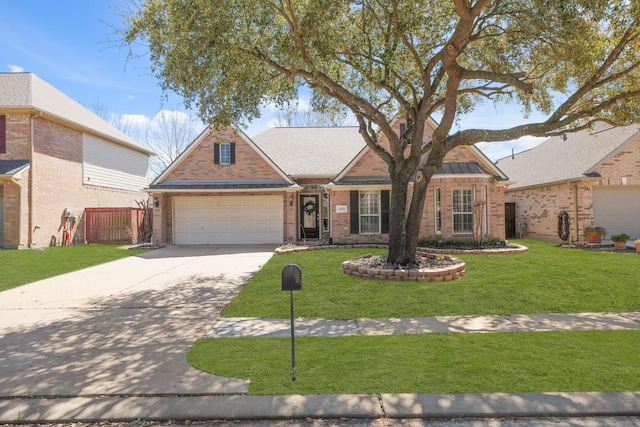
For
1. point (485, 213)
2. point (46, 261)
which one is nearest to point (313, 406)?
point (46, 261)

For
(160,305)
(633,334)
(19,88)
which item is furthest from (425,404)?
(19,88)

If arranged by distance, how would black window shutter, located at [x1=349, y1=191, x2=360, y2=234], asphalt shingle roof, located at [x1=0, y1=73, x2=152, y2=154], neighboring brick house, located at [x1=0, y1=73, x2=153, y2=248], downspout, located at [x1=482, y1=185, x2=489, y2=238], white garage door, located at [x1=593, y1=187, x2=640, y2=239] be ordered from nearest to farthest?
downspout, located at [x1=482, y1=185, x2=489, y2=238] → neighboring brick house, located at [x1=0, y1=73, x2=153, y2=248] → white garage door, located at [x1=593, y1=187, x2=640, y2=239] → black window shutter, located at [x1=349, y1=191, x2=360, y2=234] → asphalt shingle roof, located at [x1=0, y1=73, x2=152, y2=154]

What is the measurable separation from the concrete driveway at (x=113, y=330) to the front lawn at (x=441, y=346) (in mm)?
476

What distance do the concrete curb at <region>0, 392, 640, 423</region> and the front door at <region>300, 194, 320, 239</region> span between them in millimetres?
15425

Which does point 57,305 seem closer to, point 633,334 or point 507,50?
point 633,334

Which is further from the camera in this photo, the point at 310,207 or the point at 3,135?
the point at 310,207

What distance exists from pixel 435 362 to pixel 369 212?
12.4 meters

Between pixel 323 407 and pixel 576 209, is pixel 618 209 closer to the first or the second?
pixel 576 209

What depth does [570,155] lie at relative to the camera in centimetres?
1858

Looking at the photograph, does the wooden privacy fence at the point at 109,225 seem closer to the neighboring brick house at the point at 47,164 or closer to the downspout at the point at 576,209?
the neighboring brick house at the point at 47,164

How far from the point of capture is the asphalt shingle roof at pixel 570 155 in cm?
1597

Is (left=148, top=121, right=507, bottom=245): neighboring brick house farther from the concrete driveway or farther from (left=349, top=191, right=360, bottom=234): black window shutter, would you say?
the concrete driveway

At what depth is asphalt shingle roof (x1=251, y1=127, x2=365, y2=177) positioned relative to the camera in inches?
743

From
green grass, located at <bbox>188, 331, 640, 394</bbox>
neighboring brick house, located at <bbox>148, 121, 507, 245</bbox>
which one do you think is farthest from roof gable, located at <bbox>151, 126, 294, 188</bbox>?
green grass, located at <bbox>188, 331, 640, 394</bbox>
